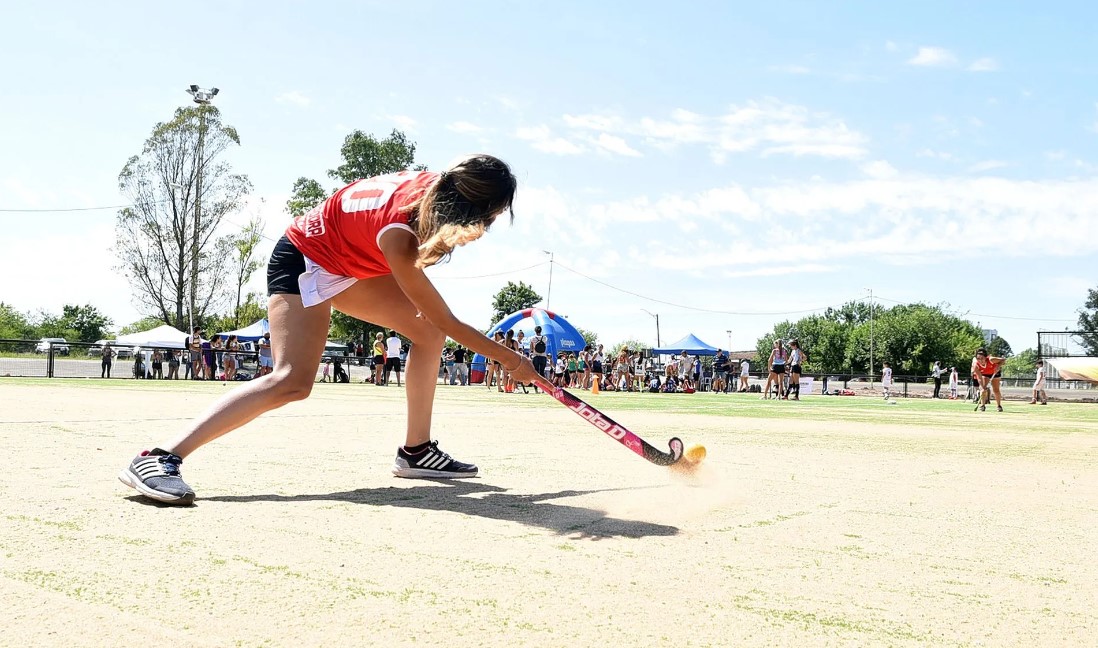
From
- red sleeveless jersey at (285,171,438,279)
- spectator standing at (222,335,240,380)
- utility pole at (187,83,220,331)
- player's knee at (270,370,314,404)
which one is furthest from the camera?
utility pole at (187,83,220,331)

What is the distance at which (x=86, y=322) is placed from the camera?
98375 millimetres

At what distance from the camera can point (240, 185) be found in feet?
175

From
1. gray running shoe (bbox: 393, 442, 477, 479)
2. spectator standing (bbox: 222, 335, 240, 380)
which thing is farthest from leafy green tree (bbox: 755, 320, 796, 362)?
gray running shoe (bbox: 393, 442, 477, 479)

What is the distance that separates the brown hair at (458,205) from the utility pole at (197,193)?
1978 inches

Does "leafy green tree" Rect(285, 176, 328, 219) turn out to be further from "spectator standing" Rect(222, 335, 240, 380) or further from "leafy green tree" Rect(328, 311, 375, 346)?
"spectator standing" Rect(222, 335, 240, 380)

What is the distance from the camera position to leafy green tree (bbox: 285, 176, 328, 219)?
172 ft

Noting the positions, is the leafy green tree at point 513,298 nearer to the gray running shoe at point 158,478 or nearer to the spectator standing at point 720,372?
the spectator standing at point 720,372

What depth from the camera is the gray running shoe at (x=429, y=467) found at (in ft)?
14.8

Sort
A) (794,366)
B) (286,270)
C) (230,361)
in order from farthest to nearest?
1. (230,361)
2. (794,366)
3. (286,270)

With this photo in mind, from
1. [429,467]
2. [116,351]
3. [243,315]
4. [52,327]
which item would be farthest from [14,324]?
[429,467]

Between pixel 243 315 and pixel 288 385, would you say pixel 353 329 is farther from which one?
pixel 288 385

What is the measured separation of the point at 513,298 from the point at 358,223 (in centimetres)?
9118

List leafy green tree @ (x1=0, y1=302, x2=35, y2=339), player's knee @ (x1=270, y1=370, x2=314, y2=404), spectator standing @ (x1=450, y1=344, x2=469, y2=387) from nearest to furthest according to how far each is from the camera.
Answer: player's knee @ (x1=270, y1=370, x2=314, y2=404) → spectator standing @ (x1=450, y1=344, x2=469, y2=387) → leafy green tree @ (x1=0, y1=302, x2=35, y2=339)

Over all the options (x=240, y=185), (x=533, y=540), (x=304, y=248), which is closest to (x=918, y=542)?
(x=533, y=540)
